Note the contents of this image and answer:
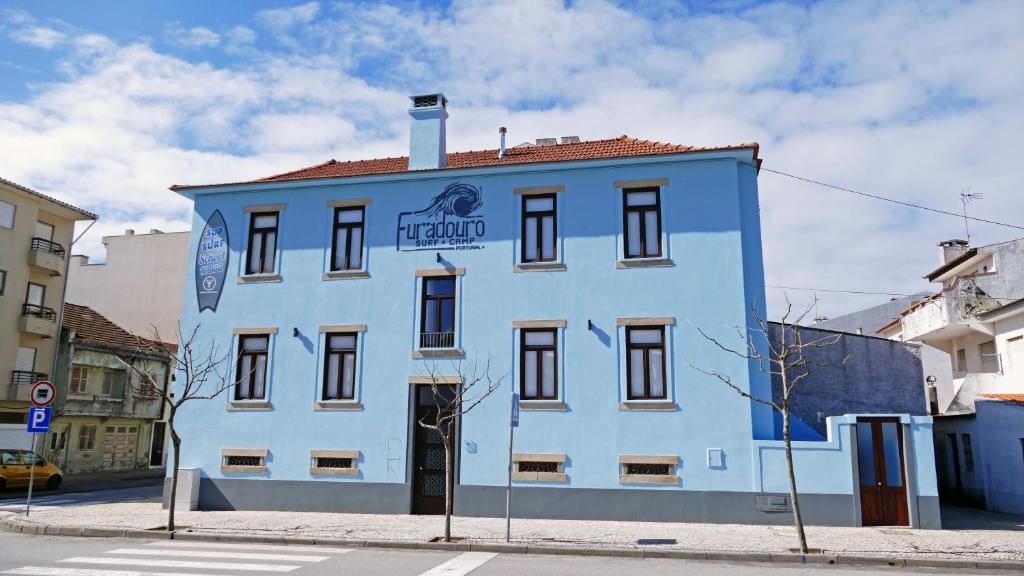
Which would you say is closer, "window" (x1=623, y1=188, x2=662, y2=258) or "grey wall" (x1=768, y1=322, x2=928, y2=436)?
"window" (x1=623, y1=188, x2=662, y2=258)

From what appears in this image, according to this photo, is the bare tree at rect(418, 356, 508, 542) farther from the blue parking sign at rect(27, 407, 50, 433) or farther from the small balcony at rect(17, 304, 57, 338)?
the small balcony at rect(17, 304, 57, 338)

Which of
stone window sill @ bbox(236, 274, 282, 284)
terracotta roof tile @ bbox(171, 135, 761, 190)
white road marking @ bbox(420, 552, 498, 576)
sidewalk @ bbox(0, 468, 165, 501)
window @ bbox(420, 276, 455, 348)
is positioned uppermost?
terracotta roof tile @ bbox(171, 135, 761, 190)

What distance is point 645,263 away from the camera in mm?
17234

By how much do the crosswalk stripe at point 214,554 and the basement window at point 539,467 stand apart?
5978mm

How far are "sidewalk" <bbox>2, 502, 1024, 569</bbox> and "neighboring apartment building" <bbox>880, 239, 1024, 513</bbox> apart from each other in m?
1.45

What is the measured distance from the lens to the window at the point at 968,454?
19.8 m

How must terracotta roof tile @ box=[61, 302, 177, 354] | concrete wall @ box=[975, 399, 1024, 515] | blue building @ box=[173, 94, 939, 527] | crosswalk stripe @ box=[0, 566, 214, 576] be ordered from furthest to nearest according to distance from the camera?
terracotta roof tile @ box=[61, 302, 177, 354] < concrete wall @ box=[975, 399, 1024, 515] < blue building @ box=[173, 94, 939, 527] < crosswalk stripe @ box=[0, 566, 214, 576]

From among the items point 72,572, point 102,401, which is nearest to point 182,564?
point 72,572

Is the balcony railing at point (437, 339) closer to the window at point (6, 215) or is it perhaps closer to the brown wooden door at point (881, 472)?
the brown wooden door at point (881, 472)

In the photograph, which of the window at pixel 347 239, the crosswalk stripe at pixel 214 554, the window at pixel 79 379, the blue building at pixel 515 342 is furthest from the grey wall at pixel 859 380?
the window at pixel 79 379

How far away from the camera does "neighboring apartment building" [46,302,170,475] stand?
3419 centimetres

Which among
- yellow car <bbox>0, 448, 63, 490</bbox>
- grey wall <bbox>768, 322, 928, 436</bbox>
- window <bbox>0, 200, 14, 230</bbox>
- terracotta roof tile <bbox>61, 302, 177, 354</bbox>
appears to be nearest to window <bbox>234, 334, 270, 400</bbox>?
yellow car <bbox>0, 448, 63, 490</bbox>

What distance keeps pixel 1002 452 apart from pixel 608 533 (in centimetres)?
1097

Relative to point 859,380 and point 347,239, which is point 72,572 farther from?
point 859,380
